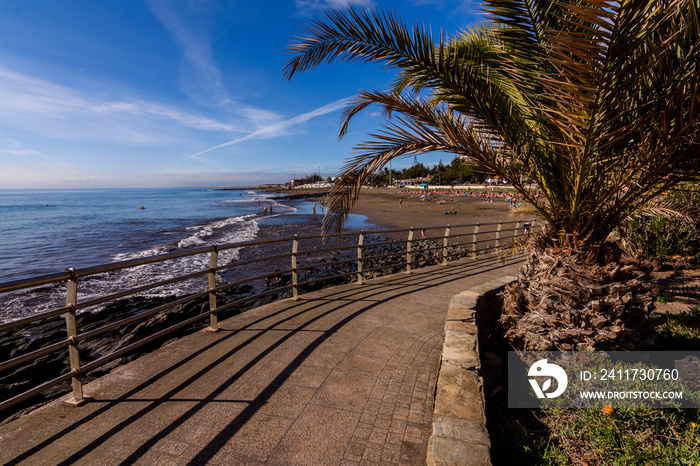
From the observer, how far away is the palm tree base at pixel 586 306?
3299 millimetres

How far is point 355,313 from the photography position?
4934mm

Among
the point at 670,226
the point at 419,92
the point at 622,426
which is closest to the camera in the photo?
the point at 622,426

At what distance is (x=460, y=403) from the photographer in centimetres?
242

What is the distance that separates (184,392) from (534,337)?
3.52 meters

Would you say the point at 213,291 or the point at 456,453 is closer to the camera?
the point at 456,453

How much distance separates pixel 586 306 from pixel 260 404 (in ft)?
10.6

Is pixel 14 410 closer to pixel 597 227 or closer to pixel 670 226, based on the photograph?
pixel 597 227

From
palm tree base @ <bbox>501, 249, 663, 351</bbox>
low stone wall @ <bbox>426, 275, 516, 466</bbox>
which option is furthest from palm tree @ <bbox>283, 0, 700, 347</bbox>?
low stone wall @ <bbox>426, 275, 516, 466</bbox>

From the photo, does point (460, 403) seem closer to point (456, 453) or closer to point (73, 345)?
point (456, 453)

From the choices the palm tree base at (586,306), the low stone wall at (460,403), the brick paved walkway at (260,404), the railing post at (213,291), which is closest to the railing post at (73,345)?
the brick paved walkway at (260,404)

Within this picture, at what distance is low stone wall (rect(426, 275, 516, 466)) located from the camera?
1.95m

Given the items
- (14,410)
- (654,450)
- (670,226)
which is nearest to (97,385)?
(14,410)

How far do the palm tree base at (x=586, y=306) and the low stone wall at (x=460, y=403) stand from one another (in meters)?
0.73

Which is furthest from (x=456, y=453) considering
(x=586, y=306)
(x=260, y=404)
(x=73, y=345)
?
(x=73, y=345)
